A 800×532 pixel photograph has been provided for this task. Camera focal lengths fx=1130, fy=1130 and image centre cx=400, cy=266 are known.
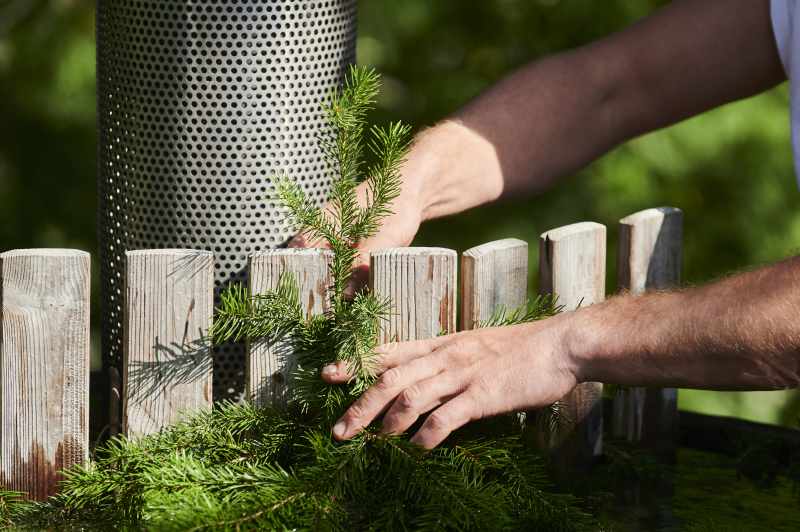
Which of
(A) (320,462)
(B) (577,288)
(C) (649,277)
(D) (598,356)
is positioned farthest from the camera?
(C) (649,277)

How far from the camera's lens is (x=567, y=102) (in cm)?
269

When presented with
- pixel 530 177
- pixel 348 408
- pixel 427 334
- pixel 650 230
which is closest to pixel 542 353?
pixel 427 334

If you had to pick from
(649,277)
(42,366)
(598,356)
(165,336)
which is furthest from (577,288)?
(42,366)

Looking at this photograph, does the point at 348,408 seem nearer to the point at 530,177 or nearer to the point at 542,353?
the point at 542,353

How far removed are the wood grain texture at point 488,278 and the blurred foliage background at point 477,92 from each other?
1846 millimetres

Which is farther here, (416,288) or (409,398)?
(416,288)

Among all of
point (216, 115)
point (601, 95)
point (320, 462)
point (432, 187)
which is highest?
point (601, 95)

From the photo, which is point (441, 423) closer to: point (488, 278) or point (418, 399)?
point (418, 399)

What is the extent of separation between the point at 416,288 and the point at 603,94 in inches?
41.3

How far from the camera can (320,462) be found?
175cm

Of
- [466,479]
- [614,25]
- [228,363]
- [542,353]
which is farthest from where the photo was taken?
[614,25]

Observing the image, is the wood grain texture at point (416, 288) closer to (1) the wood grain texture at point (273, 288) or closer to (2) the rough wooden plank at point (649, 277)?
(1) the wood grain texture at point (273, 288)

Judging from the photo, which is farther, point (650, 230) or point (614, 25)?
point (614, 25)

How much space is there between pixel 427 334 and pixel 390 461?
0.82ft
